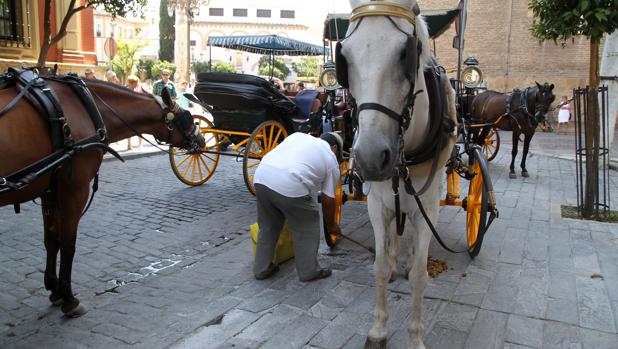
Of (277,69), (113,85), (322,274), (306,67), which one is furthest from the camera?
(306,67)

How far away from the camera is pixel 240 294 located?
13.0 ft

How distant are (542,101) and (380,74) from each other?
26.9 feet

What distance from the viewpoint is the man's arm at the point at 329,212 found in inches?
166

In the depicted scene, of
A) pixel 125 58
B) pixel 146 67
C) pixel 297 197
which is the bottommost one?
pixel 297 197

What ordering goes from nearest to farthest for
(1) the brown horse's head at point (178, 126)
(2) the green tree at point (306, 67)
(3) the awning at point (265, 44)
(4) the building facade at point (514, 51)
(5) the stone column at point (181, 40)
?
(1) the brown horse's head at point (178, 126)
(3) the awning at point (265, 44)
(4) the building facade at point (514, 51)
(5) the stone column at point (181, 40)
(2) the green tree at point (306, 67)

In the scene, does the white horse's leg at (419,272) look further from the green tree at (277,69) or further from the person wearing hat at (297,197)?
the green tree at (277,69)

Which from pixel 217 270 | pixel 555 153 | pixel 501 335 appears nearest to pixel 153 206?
pixel 217 270

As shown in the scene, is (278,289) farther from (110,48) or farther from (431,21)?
(110,48)

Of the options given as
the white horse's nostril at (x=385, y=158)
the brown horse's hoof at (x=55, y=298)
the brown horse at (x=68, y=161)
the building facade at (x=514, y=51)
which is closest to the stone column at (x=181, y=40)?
the building facade at (x=514, y=51)

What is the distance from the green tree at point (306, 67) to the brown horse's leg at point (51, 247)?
155 feet

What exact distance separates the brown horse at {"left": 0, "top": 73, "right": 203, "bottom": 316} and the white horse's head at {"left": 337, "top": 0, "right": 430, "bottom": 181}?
2.11 meters

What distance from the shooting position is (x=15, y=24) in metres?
12.1

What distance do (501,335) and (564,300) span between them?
0.88 meters

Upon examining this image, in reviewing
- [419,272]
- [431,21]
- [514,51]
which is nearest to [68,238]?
[419,272]
